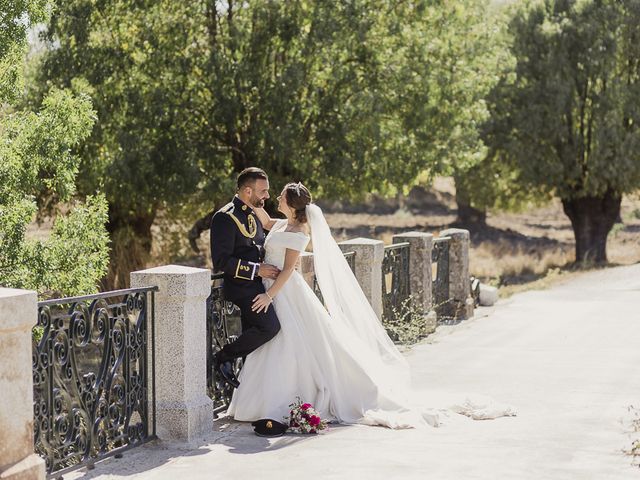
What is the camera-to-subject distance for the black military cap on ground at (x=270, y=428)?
785 cm

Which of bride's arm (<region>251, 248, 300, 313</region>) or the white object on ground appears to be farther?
the white object on ground

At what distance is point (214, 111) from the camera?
22.2 m

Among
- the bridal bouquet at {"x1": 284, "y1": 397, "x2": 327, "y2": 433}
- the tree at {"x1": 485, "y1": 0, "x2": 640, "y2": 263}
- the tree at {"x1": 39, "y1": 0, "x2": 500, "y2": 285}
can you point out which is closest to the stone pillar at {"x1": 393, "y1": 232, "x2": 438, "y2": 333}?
the bridal bouquet at {"x1": 284, "y1": 397, "x2": 327, "y2": 433}

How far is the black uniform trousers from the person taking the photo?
818 centimetres

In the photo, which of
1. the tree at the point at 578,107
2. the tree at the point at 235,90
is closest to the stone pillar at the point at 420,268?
the tree at the point at 235,90

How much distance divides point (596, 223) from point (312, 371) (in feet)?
90.4

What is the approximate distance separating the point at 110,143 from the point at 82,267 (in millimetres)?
7158

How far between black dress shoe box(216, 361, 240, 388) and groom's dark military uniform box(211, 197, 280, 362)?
23 cm

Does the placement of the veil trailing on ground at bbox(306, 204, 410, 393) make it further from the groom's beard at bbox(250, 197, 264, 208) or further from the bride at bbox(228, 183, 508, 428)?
the groom's beard at bbox(250, 197, 264, 208)

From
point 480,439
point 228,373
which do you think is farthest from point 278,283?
point 480,439

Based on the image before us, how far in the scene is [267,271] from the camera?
27.1 feet

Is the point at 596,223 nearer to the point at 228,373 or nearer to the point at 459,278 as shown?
the point at 459,278

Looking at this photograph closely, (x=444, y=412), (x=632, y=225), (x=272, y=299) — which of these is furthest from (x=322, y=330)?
(x=632, y=225)

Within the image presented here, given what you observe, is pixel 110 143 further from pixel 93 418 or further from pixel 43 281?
pixel 93 418
